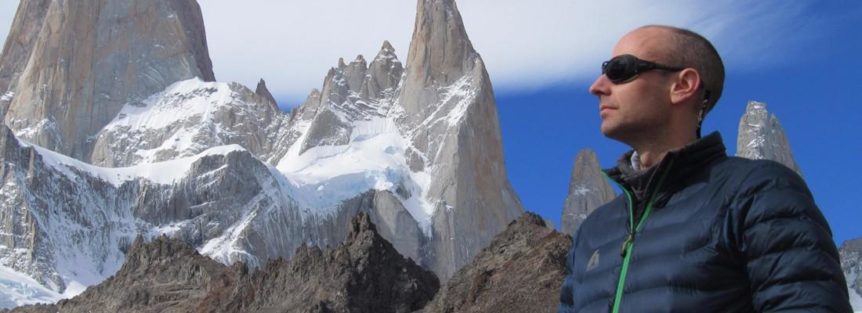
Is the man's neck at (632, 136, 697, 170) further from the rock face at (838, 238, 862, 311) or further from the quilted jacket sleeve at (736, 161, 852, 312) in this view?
the rock face at (838, 238, 862, 311)

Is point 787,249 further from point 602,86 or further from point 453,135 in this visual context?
point 453,135

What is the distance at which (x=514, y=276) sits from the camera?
57.6 meters

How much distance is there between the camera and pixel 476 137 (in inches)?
6240

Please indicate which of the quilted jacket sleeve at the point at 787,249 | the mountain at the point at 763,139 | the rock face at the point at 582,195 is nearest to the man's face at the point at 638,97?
the quilted jacket sleeve at the point at 787,249

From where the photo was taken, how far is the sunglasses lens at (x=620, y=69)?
17.4ft

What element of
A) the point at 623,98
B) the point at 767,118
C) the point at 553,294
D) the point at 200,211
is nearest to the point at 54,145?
the point at 200,211

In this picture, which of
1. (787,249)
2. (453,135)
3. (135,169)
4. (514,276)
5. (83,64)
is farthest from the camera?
(83,64)

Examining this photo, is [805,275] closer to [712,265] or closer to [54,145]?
[712,265]

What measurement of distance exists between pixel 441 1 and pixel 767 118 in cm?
4079

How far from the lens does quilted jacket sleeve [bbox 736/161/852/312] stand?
452 centimetres

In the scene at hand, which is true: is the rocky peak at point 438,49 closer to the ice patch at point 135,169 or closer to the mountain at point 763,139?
the ice patch at point 135,169

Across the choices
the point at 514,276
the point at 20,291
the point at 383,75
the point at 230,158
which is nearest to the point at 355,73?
the point at 383,75

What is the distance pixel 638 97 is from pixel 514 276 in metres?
52.6

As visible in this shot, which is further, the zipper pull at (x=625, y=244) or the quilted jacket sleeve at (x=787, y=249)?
the zipper pull at (x=625, y=244)
